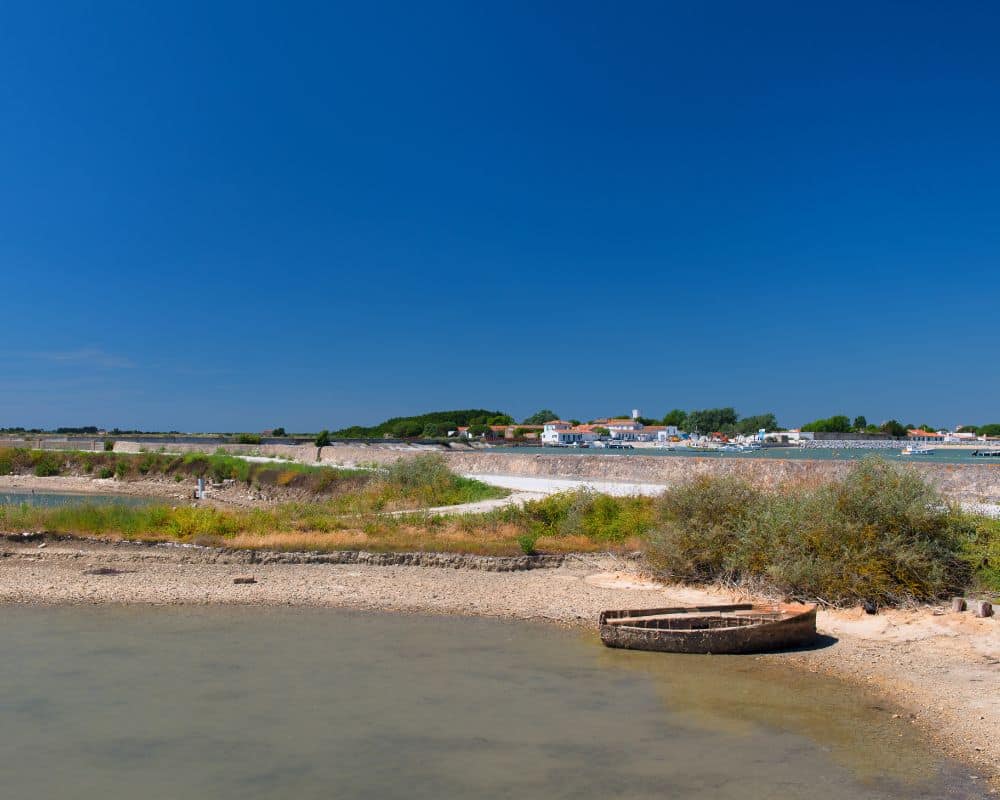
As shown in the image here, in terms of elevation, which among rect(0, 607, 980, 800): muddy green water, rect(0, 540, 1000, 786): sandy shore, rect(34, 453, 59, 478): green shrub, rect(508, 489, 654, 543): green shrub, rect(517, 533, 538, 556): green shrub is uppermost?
rect(34, 453, 59, 478): green shrub

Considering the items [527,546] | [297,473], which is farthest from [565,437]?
[527,546]

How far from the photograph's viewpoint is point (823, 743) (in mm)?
8586

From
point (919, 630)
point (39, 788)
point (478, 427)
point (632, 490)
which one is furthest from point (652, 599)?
point (478, 427)

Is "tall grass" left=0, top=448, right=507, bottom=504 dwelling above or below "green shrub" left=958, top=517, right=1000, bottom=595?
above

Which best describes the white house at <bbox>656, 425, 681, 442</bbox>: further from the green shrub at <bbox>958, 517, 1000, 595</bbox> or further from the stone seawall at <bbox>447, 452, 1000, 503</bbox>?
the green shrub at <bbox>958, 517, 1000, 595</bbox>

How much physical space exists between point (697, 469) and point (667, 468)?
12.3 m

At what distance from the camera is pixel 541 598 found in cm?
1556

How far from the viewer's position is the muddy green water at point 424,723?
303 inches

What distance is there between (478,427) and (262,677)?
158236mm

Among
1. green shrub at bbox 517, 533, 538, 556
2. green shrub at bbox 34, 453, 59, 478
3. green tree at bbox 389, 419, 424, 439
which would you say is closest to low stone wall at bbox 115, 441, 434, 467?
green shrub at bbox 34, 453, 59, 478

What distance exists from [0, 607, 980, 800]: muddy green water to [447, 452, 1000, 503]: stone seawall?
26.9 feet

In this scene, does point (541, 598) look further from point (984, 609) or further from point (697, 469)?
point (697, 469)

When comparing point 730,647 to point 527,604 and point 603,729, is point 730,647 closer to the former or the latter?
point 603,729

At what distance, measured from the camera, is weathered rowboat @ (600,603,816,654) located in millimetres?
11766
